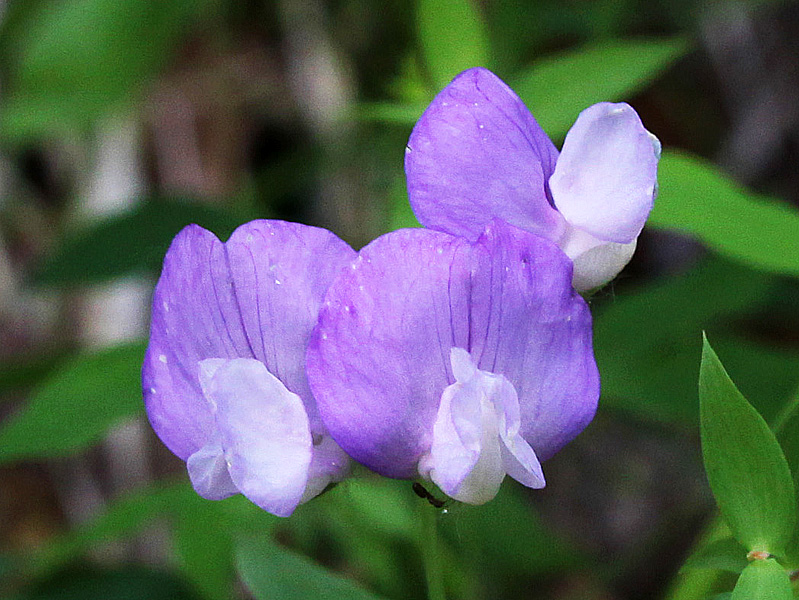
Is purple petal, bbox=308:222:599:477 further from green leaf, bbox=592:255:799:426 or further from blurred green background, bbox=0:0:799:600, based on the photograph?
green leaf, bbox=592:255:799:426

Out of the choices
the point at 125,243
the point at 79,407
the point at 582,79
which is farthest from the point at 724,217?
the point at 125,243

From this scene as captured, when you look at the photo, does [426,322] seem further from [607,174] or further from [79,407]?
[79,407]

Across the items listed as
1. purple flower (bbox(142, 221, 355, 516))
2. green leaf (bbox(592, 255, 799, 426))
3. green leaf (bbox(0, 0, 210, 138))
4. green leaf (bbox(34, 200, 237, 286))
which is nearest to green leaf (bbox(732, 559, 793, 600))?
purple flower (bbox(142, 221, 355, 516))

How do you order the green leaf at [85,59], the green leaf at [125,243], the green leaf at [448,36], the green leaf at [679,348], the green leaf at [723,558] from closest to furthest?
the green leaf at [723,558], the green leaf at [448,36], the green leaf at [679,348], the green leaf at [125,243], the green leaf at [85,59]

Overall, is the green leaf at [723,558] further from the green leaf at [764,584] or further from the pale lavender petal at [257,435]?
the pale lavender petal at [257,435]

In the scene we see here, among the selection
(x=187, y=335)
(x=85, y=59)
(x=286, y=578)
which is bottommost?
(x=286, y=578)

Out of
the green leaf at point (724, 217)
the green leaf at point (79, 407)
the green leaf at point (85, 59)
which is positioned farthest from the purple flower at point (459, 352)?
the green leaf at point (85, 59)
